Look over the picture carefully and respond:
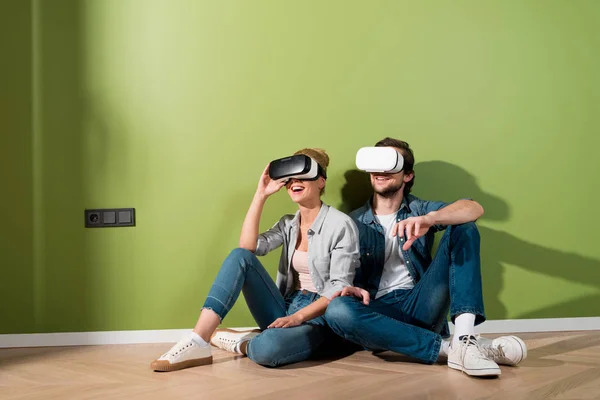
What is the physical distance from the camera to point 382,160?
2.64 m

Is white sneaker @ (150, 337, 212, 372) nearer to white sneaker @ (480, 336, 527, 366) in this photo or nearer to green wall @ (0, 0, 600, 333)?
green wall @ (0, 0, 600, 333)

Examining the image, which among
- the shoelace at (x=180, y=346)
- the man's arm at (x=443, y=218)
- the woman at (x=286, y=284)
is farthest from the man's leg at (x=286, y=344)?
the man's arm at (x=443, y=218)

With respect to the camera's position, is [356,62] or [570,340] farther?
[356,62]

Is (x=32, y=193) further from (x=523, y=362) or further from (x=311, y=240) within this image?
(x=523, y=362)

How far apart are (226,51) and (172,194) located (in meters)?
0.70

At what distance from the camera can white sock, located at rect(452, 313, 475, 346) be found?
227 cm

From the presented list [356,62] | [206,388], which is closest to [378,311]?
[206,388]

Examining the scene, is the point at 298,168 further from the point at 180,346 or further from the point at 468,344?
the point at 468,344

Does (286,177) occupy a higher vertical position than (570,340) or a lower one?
higher

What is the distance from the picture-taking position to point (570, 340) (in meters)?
2.90

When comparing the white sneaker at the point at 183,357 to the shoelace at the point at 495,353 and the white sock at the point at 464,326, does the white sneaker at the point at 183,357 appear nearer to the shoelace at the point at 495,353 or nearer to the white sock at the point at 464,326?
the white sock at the point at 464,326

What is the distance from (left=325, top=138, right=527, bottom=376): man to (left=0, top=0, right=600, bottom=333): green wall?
43cm

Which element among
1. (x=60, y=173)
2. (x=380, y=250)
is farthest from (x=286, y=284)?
(x=60, y=173)

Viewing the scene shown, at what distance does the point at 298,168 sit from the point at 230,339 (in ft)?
2.40
